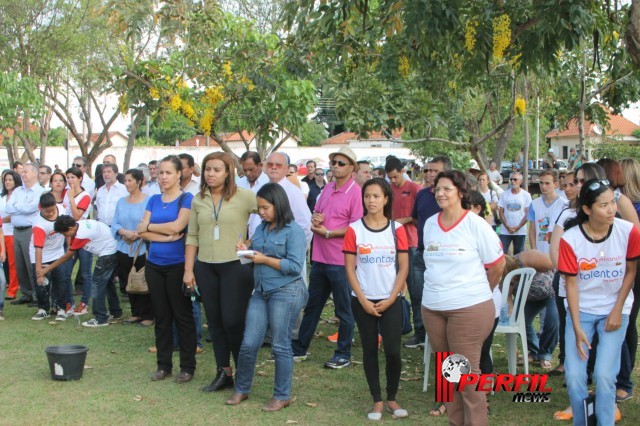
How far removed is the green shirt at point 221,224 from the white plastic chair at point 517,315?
7.58 feet

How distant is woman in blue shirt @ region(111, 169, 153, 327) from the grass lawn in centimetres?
117

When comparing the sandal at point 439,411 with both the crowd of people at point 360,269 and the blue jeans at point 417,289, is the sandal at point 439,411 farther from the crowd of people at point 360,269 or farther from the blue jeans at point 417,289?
the blue jeans at point 417,289

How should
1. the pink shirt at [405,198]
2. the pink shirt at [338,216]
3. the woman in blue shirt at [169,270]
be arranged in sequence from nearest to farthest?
the woman in blue shirt at [169,270], the pink shirt at [338,216], the pink shirt at [405,198]

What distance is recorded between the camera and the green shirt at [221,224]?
6.20m

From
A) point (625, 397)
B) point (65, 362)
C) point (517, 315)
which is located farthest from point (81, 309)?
point (625, 397)

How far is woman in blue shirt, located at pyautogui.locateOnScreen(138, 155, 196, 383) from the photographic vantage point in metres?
6.57

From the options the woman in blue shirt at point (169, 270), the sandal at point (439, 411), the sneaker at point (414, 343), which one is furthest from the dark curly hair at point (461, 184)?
the sneaker at point (414, 343)

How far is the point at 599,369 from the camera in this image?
471 cm

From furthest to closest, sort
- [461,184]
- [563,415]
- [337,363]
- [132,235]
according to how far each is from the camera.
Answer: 1. [132,235]
2. [337,363]
3. [563,415]
4. [461,184]

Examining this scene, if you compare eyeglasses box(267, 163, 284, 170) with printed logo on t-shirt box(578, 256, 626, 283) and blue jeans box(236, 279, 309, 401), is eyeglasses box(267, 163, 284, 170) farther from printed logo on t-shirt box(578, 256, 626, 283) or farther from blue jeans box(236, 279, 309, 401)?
printed logo on t-shirt box(578, 256, 626, 283)

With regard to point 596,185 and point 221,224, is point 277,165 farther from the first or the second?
point 596,185

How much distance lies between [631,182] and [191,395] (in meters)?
3.98

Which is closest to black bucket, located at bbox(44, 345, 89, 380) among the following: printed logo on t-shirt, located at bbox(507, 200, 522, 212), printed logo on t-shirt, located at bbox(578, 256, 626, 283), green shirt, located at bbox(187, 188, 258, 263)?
green shirt, located at bbox(187, 188, 258, 263)

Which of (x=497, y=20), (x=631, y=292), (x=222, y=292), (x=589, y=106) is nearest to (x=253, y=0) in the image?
(x=589, y=106)
